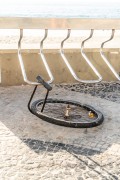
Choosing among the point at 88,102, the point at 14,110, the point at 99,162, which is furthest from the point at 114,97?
the point at 99,162

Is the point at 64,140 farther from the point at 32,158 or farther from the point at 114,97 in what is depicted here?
the point at 114,97

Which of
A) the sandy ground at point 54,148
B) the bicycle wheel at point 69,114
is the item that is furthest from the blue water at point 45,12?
the sandy ground at point 54,148

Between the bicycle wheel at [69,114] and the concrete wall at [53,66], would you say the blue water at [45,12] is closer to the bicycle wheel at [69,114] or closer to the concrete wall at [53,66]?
the concrete wall at [53,66]

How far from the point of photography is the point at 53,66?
5.29 m

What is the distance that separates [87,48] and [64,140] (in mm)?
2332

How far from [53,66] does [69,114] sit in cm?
139

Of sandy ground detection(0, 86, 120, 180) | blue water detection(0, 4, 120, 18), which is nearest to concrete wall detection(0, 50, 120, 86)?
sandy ground detection(0, 86, 120, 180)

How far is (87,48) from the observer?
5348 millimetres

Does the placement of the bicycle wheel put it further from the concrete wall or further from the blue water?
the blue water

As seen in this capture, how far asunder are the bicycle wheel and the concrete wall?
0.96m

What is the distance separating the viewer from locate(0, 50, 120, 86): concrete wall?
505 cm

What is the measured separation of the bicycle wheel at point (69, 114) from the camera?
375 centimetres

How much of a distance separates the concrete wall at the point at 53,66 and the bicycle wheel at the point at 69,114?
96 centimetres

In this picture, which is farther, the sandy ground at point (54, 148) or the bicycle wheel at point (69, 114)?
the bicycle wheel at point (69, 114)
